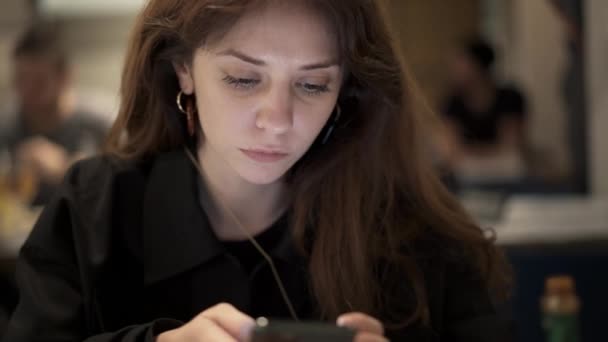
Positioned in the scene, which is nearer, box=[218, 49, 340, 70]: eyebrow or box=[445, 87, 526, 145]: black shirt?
box=[218, 49, 340, 70]: eyebrow

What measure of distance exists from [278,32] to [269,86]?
67 mm

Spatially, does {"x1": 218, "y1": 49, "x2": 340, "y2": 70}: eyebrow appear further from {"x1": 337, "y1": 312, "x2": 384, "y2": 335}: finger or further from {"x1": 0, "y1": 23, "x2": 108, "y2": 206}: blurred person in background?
{"x1": 0, "y1": 23, "x2": 108, "y2": 206}: blurred person in background

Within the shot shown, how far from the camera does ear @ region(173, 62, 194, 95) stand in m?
1.21

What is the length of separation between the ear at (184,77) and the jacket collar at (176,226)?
121 millimetres

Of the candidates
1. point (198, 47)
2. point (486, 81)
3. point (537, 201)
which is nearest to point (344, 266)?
point (198, 47)

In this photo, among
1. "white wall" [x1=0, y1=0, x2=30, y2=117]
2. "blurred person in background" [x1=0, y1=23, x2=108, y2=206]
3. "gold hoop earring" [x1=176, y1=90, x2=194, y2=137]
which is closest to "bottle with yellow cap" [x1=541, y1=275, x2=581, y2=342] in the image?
"gold hoop earring" [x1=176, y1=90, x2=194, y2=137]

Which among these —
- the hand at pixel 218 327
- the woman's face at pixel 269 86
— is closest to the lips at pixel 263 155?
the woman's face at pixel 269 86

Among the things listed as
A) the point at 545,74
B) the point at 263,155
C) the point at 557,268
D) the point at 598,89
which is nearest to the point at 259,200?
the point at 263,155

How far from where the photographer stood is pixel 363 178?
1.31 meters

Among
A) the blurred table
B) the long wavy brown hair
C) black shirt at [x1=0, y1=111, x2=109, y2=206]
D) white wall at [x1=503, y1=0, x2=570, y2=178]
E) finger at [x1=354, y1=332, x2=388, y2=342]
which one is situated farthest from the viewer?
black shirt at [x1=0, y1=111, x2=109, y2=206]

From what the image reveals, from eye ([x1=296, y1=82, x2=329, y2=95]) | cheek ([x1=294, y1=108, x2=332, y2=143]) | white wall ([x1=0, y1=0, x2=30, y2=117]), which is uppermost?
white wall ([x1=0, y1=0, x2=30, y2=117])

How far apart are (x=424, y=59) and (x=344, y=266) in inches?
178

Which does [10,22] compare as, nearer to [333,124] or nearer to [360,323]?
[333,124]

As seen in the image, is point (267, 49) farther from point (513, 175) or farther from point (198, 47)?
point (513, 175)
